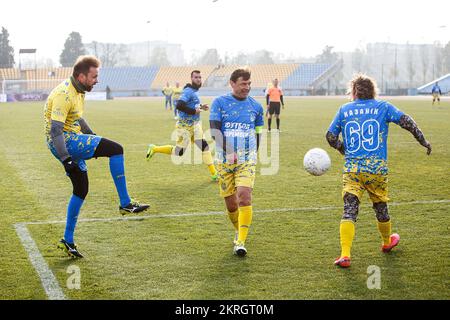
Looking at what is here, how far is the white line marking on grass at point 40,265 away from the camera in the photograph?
5.52 metres

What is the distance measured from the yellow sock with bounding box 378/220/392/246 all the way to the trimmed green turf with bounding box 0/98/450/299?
154 mm

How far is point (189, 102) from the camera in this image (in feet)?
39.1

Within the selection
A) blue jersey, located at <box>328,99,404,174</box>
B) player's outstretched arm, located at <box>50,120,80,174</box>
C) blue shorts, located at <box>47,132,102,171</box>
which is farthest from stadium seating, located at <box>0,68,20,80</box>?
blue jersey, located at <box>328,99,404,174</box>

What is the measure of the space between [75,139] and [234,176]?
5.75 ft

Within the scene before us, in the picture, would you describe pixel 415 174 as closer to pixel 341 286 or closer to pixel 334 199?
pixel 334 199

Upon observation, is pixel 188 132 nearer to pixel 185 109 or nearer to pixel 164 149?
pixel 185 109

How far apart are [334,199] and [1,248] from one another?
16.8 feet

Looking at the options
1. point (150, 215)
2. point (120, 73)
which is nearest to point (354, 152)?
point (150, 215)

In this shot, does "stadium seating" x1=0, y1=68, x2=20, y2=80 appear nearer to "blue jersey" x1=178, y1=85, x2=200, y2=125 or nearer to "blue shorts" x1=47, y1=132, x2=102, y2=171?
"blue jersey" x1=178, y1=85, x2=200, y2=125

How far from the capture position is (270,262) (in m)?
6.45

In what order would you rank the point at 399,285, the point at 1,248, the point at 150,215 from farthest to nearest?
the point at 150,215, the point at 1,248, the point at 399,285

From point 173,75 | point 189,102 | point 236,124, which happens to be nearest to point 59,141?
point 236,124

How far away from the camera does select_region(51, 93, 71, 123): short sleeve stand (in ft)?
20.4

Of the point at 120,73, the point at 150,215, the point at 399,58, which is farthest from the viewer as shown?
the point at 399,58
